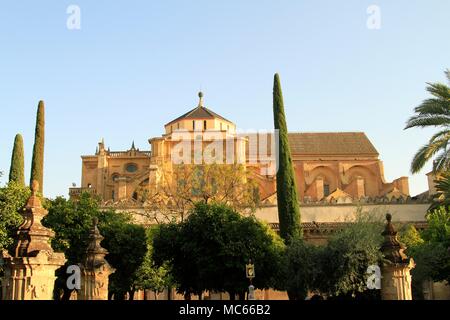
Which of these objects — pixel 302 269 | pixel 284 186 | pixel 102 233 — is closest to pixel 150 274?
pixel 102 233

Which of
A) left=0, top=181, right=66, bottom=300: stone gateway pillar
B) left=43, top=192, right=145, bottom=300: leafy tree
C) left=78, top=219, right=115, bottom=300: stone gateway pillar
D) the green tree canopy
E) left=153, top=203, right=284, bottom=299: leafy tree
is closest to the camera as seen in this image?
left=0, top=181, right=66, bottom=300: stone gateway pillar

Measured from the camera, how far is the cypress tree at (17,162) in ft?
99.6

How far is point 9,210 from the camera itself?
20438 mm

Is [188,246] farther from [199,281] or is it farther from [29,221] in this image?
[29,221]

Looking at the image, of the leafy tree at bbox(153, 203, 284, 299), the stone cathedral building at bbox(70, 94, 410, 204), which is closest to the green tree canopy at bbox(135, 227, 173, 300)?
the leafy tree at bbox(153, 203, 284, 299)

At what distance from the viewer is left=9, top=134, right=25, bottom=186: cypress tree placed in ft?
99.6

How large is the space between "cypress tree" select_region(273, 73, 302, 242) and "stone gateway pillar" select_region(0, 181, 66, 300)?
14606 millimetres

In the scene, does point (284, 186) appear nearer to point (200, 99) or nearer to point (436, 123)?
point (436, 123)

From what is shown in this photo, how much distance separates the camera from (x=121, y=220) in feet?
87.6

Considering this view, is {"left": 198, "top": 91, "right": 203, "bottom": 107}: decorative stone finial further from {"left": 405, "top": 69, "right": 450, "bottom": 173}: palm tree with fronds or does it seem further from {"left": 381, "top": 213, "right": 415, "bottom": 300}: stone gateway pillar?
{"left": 381, "top": 213, "right": 415, "bottom": 300}: stone gateway pillar

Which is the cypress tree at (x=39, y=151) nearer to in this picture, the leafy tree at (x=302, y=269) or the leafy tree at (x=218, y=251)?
the leafy tree at (x=218, y=251)
